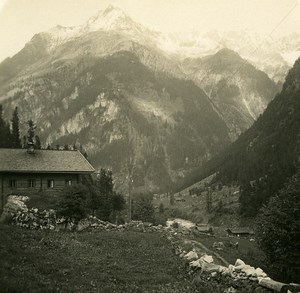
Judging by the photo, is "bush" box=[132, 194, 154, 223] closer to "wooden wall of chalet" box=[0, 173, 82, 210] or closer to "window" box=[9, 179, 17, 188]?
"wooden wall of chalet" box=[0, 173, 82, 210]

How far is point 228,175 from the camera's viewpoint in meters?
159

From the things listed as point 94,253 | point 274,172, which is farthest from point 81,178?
point 274,172

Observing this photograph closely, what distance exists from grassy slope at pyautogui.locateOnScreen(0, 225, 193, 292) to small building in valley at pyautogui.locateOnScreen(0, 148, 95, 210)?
2382cm

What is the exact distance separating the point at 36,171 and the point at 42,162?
2.50 m

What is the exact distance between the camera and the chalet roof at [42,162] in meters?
54.6

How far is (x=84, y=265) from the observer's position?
2338 centimetres

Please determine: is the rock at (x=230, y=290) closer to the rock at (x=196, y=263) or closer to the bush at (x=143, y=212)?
the rock at (x=196, y=263)

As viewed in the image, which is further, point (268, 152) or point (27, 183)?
point (268, 152)

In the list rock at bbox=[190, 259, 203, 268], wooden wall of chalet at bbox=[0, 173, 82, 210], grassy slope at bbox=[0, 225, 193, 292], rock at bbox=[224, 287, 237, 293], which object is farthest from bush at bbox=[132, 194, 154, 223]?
rock at bbox=[224, 287, 237, 293]

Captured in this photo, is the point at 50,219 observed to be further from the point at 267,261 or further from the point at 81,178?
the point at 267,261

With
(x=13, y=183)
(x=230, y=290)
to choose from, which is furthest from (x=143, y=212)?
(x=230, y=290)

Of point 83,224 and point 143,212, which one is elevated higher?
point 83,224

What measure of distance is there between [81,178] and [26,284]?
45.4 metres

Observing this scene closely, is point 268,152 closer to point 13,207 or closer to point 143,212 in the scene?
point 143,212
